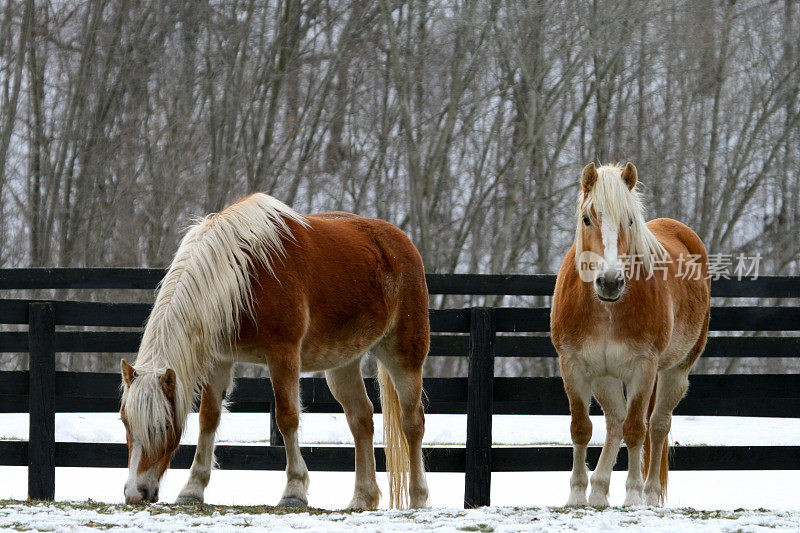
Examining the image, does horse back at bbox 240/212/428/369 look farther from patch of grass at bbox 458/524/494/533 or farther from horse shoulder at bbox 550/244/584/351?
patch of grass at bbox 458/524/494/533

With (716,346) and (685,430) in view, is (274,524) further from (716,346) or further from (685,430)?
(685,430)

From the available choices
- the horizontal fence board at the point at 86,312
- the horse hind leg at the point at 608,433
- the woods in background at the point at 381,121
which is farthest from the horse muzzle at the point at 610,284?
the woods in background at the point at 381,121

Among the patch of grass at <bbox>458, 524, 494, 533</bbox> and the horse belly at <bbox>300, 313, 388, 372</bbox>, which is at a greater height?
the horse belly at <bbox>300, 313, 388, 372</bbox>

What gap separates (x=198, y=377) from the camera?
416 centimetres

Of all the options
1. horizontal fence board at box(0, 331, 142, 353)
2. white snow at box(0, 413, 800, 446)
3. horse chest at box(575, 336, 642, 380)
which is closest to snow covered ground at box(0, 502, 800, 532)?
horse chest at box(575, 336, 642, 380)

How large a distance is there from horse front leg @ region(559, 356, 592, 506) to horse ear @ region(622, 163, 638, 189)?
98 centimetres

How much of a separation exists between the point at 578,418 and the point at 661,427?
847 mm

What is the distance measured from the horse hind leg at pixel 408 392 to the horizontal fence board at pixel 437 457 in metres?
0.40

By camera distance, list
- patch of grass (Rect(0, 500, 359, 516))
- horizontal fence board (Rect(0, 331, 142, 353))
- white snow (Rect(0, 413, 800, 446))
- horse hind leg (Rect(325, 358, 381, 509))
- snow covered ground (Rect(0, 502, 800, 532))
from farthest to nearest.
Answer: white snow (Rect(0, 413, 800, 446))
horizontal fence board (Rect(0, 331, 142, 353))
horse hind leg (Rect(325, 358, 381, 509))
patch of grass (Rect(0, 500, 359, 516))
snow covered ground (Rect(0, 502, 800, 532))

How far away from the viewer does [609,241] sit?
428cm

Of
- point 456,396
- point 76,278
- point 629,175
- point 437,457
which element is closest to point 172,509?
point 437,457

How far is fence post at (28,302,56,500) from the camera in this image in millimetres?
5230

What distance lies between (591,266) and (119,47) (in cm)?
1194

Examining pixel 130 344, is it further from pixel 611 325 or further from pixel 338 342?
pixel 611 325
